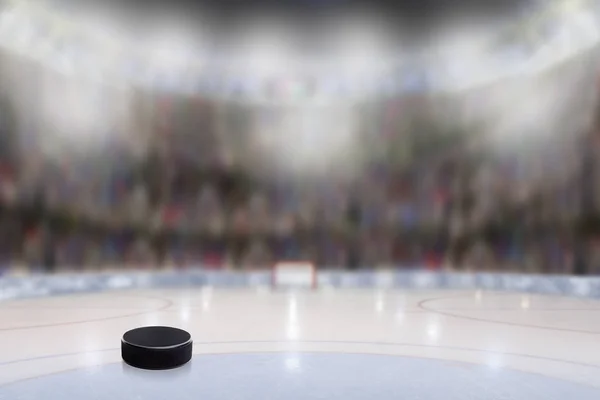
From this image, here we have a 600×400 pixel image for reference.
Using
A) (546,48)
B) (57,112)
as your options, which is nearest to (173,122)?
(57,112)

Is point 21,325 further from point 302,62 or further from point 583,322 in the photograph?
point 302,62

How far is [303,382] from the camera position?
7.41 feet

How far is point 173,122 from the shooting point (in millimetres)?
8656

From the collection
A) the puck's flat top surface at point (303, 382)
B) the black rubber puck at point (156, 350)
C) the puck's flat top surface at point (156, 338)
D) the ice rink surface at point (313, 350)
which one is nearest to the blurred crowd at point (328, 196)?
the ice rink surface at point (313, 350)

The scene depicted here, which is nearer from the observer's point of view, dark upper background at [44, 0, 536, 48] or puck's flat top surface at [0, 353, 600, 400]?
puck's flat top surface at [0, 353, 600, 400]

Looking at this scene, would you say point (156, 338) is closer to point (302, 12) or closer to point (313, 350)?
point (313, 350)

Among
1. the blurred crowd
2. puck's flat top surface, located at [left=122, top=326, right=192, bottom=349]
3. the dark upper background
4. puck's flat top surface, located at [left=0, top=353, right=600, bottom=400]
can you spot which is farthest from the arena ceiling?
puck's flat top surface, located at [left=0, top=353, right=600, bottom=400]

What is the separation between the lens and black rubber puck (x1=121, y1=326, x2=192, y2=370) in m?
2.50

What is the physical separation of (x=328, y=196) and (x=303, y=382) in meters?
6.65

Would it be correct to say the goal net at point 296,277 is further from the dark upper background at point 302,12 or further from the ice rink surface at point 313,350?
the dark upper background at point 302,12

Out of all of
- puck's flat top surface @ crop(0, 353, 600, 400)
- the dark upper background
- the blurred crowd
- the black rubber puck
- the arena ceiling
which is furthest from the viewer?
the dark upper background

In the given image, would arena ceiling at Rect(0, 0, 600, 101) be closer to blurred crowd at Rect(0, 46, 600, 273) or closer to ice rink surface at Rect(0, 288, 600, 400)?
blurred crowd at Rect(0, 46, 600, 273)

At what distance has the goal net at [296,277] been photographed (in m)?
7.81

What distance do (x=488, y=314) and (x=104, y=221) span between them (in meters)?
5.94
